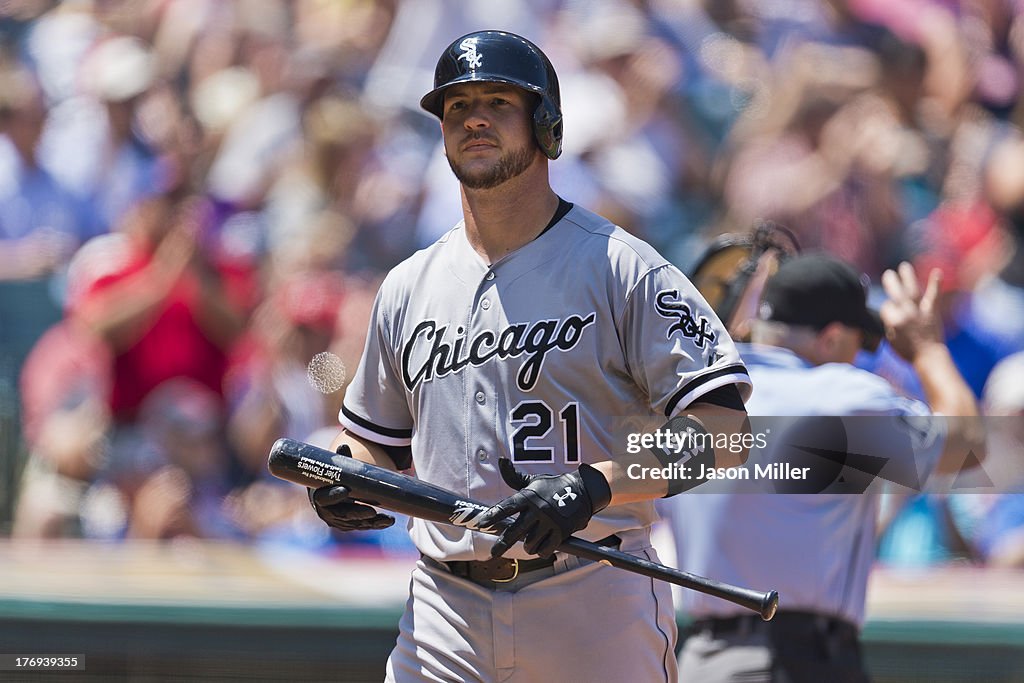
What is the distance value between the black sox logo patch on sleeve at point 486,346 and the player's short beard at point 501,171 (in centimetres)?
29

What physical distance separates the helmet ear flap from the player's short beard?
33mm

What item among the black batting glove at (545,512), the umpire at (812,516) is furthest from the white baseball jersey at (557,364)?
the umpire at (812,516)

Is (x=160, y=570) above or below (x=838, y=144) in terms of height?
below

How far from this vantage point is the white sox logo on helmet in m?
2.83

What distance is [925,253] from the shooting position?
18.7 feet

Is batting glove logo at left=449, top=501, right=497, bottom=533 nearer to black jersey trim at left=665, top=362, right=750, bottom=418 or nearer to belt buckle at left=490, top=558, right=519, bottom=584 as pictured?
belt buckle at left=490, top=558, right=519, bottom=584

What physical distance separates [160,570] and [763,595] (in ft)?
10.8

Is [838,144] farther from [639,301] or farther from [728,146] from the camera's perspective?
[639,301]

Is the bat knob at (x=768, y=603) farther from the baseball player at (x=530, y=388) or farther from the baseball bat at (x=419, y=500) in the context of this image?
the baseball player at (x=530, y=388)

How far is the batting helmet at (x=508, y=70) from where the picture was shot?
2.82m

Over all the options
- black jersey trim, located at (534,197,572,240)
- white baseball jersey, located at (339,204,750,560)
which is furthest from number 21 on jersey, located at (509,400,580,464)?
black jersey trim, located at (534,197,572,240)

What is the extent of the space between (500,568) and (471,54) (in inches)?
40.5

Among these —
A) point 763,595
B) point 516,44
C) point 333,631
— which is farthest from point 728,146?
point 763,595

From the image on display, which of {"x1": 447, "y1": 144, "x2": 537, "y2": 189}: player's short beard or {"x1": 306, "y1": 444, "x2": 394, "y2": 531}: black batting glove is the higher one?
{"x1": 447, "y1": 144, "x2": 537, "y2": 189}: player's short beard
